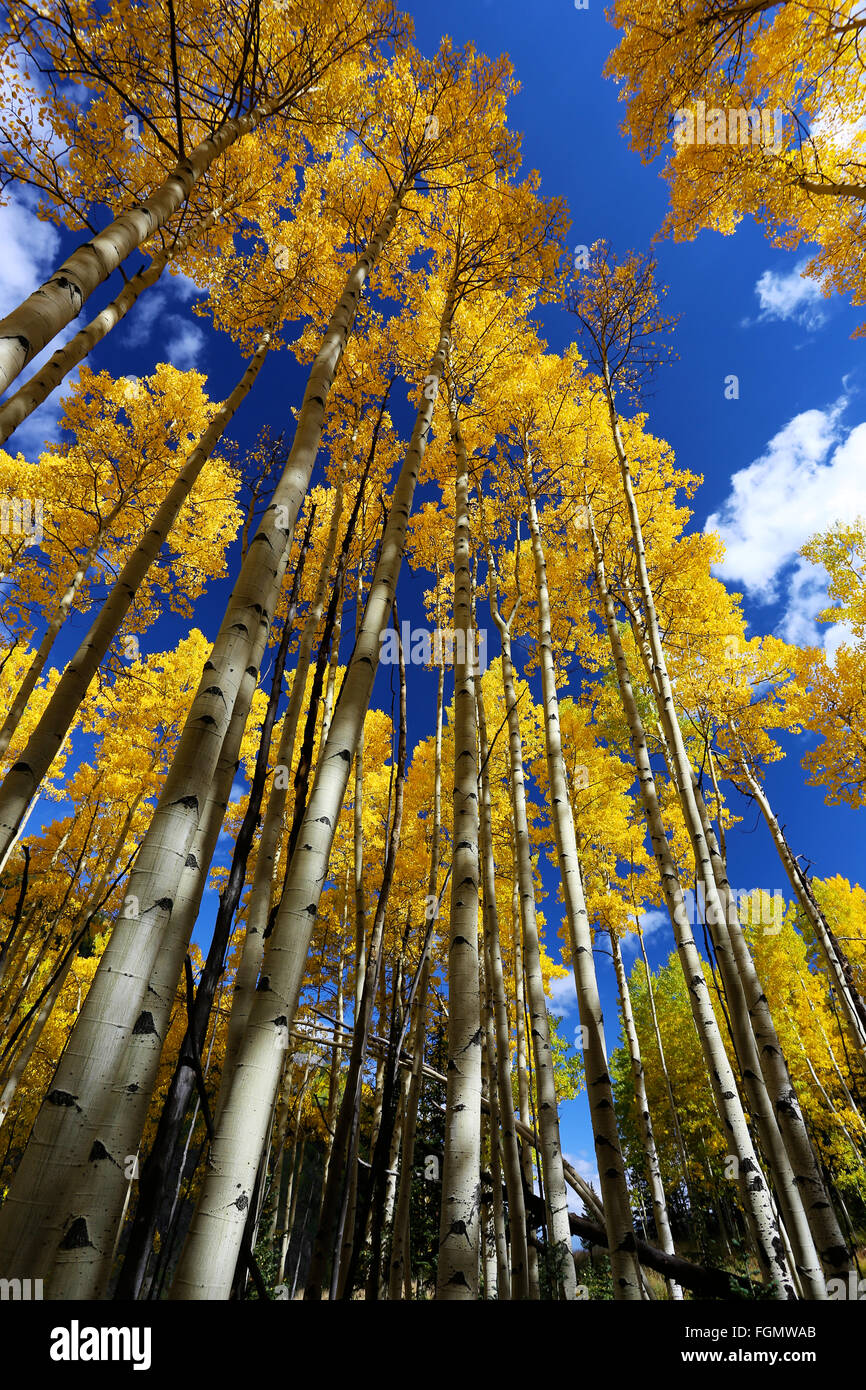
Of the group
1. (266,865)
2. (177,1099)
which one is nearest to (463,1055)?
(177,1099)

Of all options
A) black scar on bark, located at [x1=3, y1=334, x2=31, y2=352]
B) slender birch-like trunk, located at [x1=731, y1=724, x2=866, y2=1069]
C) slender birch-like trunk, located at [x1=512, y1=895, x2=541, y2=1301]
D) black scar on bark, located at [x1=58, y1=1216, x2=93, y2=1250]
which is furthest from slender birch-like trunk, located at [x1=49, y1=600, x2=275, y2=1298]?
→ slender birch-like trunk, located at [x1=731, y1=724, x2=866, y2=1069]

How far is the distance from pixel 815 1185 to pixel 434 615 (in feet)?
23.9

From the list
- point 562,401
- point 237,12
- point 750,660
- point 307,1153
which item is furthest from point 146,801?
point 307,1153

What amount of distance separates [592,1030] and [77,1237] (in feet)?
10.3

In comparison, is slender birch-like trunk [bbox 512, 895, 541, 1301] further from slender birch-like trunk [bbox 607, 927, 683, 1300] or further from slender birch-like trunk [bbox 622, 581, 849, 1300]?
slender birch-like trunk [bbox 622, 581, 849, 1300]

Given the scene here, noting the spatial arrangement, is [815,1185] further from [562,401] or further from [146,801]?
[146,801]

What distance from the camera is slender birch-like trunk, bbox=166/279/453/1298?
158 centimetres

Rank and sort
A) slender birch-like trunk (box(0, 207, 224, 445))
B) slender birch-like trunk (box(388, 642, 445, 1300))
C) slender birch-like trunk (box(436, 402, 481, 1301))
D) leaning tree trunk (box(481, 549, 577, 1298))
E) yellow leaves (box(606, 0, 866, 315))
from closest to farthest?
slender birch-like trunk (box(436, 402, 481, 1301))
slender birch-like trunk (box(0, 207, 224, 445))
slender birch-like trunk (box(388, 642, 445, 1300))
leaning tree trunk (box(481, 549, 577, 1298))
yellow leaves (box(606, 0, 866, 315))

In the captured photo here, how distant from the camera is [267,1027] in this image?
72.4 inches

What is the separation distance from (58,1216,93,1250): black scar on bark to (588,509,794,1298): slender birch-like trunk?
369 cm

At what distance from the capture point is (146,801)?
12.1m

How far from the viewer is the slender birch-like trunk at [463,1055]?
2.13 m

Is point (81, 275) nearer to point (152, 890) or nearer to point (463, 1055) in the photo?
point (152, 890)

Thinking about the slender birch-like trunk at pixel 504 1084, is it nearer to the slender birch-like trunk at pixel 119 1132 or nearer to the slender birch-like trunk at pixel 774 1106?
the slender birch-like trunk at pixel 774 1106
